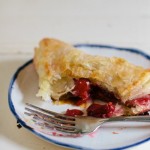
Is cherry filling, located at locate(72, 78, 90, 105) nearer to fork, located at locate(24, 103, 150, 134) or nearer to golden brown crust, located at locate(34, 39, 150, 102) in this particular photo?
golden brown crust, located at locate(34, 39, 150, 102)

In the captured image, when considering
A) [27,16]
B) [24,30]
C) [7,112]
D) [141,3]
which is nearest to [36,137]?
[7,112]

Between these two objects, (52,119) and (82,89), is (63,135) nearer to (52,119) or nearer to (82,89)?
(52,119)

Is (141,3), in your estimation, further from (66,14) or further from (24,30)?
(24,30)

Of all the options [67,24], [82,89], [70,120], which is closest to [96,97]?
[82,89]

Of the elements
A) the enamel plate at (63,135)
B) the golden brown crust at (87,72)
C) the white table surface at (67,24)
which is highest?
the white table surface at (67,24)

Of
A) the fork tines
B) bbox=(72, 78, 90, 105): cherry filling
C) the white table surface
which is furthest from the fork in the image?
the white table surface

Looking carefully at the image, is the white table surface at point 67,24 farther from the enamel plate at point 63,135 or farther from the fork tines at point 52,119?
the fork tines at point 52,119

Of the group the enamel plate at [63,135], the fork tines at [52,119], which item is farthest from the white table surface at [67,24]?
the fork tines at [52,119]
